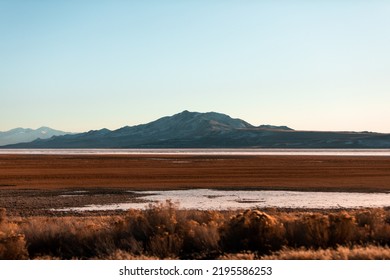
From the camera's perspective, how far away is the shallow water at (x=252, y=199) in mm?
26594

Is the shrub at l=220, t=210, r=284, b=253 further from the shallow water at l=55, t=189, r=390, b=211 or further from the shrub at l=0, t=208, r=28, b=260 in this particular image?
the shallow water at l=55, t=189, r=390, b=211

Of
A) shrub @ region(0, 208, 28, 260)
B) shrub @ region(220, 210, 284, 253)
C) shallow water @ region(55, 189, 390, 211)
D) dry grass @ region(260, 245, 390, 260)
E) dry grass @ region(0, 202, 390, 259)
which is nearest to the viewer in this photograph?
dry grass @ region(260, 245, 390, 260)

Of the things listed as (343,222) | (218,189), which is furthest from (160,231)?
(218,189)

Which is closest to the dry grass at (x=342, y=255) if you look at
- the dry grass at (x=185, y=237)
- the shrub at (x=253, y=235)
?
the dry grass at (x=185, y=237)

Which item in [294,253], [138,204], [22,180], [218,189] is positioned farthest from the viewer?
[22,180]

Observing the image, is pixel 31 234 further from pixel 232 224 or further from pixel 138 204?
pixel 138 204

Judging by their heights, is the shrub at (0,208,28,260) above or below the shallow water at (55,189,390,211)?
above

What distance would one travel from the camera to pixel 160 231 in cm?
1406

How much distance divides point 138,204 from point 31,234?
43.8 feet

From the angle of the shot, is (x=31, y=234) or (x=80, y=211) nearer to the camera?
(x=31, y=234)

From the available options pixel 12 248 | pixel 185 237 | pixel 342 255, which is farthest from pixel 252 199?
pixel 12 248

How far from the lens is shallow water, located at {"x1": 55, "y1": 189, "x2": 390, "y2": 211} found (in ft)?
87.2

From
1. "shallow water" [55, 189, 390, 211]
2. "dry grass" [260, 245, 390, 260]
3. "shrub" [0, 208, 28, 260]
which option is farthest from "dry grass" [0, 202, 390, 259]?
"shallow water" [55, 189, 390, 211]

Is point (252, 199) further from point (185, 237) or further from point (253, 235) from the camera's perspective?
point (185, 237)
